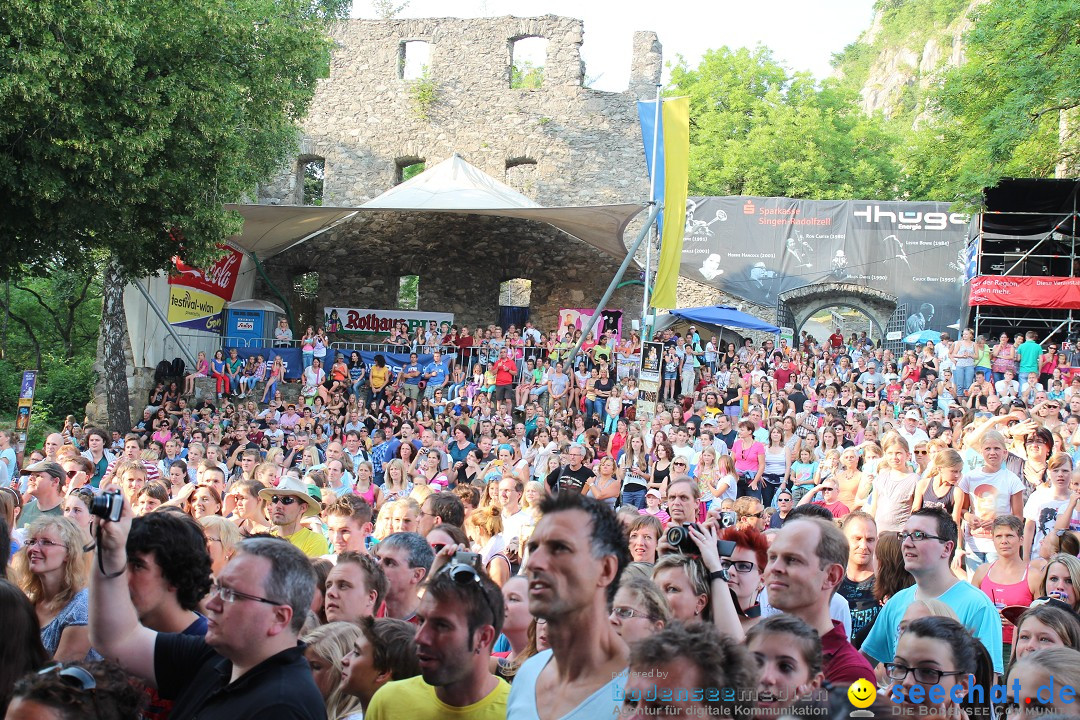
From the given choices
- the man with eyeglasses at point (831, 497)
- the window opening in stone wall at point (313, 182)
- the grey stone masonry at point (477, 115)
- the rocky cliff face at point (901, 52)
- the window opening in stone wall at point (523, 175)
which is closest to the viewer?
the man with eyeglasses at point (831, 497)

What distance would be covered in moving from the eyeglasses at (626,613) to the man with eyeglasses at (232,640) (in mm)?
974

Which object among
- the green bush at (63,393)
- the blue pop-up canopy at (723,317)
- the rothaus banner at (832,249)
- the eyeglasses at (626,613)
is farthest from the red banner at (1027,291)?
the green bush at (63,393)

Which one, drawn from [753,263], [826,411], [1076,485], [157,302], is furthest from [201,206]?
[753,263]

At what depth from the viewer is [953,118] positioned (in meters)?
20.1

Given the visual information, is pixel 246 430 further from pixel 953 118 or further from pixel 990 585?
pixel 953 118

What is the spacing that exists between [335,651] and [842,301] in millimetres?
20820

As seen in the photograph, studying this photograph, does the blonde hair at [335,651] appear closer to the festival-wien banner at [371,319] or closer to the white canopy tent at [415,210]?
the white canopy tent at [415,210]

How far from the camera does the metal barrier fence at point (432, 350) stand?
17.5m

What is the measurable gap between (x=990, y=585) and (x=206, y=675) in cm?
384

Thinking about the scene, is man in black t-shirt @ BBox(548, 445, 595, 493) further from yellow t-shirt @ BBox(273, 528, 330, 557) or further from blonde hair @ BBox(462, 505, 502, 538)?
yellow t-shirt @ BBox(273, 528, 330, 557)

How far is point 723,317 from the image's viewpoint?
20594mm

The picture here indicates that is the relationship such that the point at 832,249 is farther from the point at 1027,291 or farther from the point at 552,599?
the point at 552,599

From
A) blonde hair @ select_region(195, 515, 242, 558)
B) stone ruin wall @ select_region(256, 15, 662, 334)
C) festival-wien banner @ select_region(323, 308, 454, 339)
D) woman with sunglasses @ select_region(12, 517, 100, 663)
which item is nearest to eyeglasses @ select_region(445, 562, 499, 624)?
woman with sunglasses @ select_region(12, 517, 100, 663)

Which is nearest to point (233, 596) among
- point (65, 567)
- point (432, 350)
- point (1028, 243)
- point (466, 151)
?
point (65, 567)
